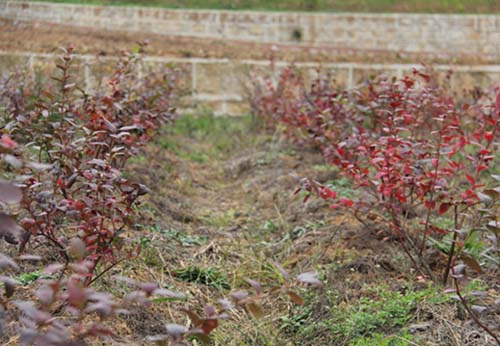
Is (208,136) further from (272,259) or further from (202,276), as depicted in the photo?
(202,276)

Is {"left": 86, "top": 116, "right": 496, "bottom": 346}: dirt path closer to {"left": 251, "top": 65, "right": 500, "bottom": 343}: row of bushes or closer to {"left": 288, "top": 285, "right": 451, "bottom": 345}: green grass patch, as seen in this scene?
{"left": 288, "top": 285, "right": 451, "bottom": 345}: green grass patch

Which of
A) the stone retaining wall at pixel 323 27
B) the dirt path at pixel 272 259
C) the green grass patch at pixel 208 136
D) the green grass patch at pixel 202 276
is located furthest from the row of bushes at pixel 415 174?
the stone retaining wall at pixel 323 27

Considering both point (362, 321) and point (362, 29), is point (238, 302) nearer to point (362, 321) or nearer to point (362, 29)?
point (362, 321)

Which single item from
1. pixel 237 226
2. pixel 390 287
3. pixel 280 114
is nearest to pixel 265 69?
pixel 280 114

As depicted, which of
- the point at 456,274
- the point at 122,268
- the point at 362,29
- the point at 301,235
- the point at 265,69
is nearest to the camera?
the point at 456,274

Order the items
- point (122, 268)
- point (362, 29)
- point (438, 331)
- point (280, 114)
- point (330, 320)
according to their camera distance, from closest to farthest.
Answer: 1. point (438, 331)
2. point (330, 320)
3. point (122, 268)
4. point (280, 114)
5. point (362, 29)

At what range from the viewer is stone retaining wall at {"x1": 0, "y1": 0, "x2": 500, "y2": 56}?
2406 cm

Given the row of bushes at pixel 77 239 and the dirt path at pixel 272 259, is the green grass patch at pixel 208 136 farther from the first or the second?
the row of bushes at pixel 77 239

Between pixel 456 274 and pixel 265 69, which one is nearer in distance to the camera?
pixel 456 274

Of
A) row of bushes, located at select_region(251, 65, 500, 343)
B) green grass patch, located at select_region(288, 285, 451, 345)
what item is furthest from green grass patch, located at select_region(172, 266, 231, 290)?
row of bushes, located at select_region(251, 65, 500, 343)

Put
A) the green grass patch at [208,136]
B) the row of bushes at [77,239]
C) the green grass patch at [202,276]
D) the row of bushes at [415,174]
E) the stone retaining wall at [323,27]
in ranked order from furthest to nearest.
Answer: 1. the stone retaining wall at [323,27]
2. the green grass patch at [208,136]
3. the green grass patch at [202,276]
4. the row of bushes at [415,174]
5. the row of bushes at [77,239]

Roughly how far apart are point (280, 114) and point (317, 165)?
1386 mm

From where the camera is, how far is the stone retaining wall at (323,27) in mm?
24062

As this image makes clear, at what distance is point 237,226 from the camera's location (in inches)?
211
